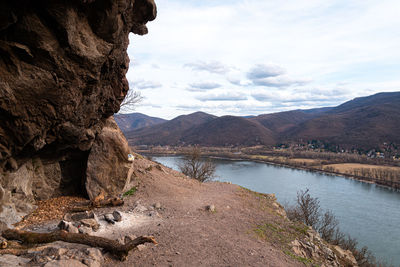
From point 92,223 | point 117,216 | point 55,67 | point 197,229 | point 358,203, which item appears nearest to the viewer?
point 55,67

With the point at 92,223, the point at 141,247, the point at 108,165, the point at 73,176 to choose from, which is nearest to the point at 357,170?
the point at 108,165

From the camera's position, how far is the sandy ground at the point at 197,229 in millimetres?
7418

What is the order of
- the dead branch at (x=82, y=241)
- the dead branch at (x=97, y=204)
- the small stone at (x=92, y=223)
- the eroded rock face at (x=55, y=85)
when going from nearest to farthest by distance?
the dead branch at (x=82, y=241), the eroded rock face at (x=55, y=85), the small stone at (x=92, y=223), the dead branch at (x=97, y=204)

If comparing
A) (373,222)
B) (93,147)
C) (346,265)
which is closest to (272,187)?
(373,222)

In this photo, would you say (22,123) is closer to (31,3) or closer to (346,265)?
(31,3)

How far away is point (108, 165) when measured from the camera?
12.6 metres

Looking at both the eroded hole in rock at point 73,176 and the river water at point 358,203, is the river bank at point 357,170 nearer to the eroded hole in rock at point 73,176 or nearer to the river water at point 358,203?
the river water at point 358,203

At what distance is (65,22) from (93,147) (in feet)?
20.0

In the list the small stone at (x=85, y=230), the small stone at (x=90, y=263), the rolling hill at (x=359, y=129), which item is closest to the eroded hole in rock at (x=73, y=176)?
the small stone at (x=85, y=230)

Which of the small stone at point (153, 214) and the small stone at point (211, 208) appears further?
the small stone at point (211, 208)

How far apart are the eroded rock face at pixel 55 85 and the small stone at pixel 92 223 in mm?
2376

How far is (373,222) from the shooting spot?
3347 cm

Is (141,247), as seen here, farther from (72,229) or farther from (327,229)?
(327,229)

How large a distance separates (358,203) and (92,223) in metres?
45.2
